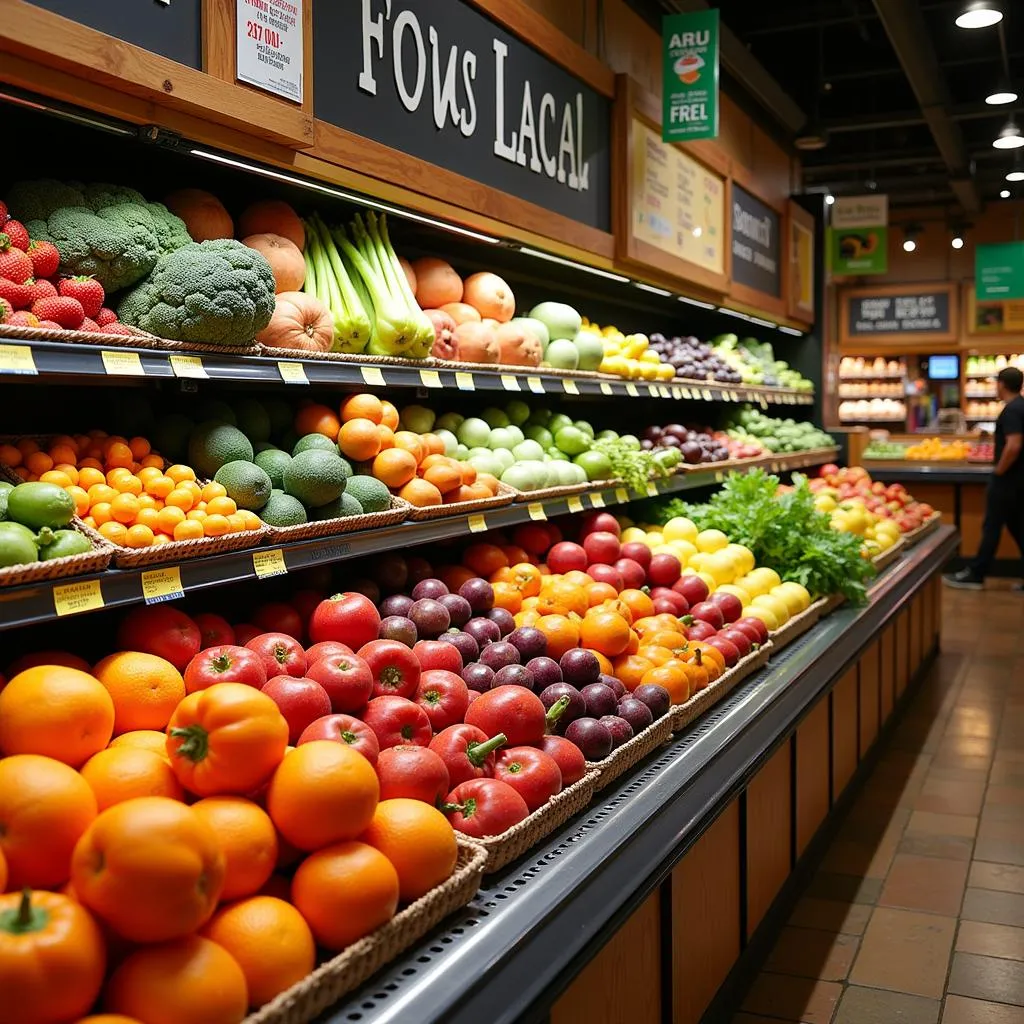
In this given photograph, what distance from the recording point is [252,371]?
244cm

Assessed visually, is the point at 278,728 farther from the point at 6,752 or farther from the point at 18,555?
the point at 18,555

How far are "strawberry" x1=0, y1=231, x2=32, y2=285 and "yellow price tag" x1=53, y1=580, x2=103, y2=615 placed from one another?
65cm

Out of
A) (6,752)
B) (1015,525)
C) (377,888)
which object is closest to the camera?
(377,888)

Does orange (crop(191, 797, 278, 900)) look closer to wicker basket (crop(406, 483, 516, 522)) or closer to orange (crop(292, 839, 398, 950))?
orange (crop(292, 839, 398, 950))

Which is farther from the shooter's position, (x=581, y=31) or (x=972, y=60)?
(x=972, y=60)

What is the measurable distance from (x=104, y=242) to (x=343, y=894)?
1.52m

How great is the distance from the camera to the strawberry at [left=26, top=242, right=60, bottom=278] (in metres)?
2.15

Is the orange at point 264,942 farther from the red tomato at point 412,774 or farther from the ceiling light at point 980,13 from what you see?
the ceiling light at point 980,13

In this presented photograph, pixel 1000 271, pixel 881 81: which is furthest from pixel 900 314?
pixel 881 81

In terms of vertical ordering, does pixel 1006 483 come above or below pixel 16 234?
below

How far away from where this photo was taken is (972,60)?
1045 cm

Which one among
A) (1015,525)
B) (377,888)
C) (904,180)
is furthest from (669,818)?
(904,180)

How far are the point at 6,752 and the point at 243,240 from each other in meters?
1.74

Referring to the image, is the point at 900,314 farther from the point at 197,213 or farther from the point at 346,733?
the point at 346,733
